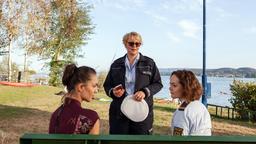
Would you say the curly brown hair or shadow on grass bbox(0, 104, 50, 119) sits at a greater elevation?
the curly brown hair

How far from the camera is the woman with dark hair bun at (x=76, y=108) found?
10.3 ft

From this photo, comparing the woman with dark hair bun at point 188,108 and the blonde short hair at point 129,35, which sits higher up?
the blonde short hair at point 129,35

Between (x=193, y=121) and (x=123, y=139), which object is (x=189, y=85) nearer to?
(x=193, y=121)

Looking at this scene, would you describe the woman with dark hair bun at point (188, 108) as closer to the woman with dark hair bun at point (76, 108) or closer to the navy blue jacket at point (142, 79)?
the woman with dark hair bun at point (76, 108)

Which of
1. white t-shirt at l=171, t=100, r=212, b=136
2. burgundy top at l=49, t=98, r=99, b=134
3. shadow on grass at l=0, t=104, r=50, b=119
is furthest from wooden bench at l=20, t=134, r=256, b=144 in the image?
shadow on grass at l=0, t=104, r=50, b=119

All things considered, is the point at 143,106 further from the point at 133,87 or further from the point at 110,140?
the point at 110,140

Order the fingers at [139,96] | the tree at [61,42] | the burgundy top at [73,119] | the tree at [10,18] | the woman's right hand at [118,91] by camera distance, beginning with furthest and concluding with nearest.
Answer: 1. the tree at [61,42]
2. the tree at [10,18]
3. the woman's right hand at [118,91]
4. the fingers at [139,96]
5. the burgundy top at [73,119]

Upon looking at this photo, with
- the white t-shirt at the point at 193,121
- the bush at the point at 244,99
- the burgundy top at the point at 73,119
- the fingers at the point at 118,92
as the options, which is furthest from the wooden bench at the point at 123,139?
the bush at the point at 244,99

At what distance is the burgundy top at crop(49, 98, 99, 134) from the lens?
3145 mm

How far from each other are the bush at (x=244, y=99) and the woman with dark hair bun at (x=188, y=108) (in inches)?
582

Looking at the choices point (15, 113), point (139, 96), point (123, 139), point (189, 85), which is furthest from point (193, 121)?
point (15, 113)

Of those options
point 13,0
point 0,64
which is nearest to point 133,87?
point 13,0

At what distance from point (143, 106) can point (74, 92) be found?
61.6 inches

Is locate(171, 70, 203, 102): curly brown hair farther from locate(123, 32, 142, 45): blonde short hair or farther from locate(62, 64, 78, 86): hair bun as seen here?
locate(123, 32, 142, 45): blonde short hair
